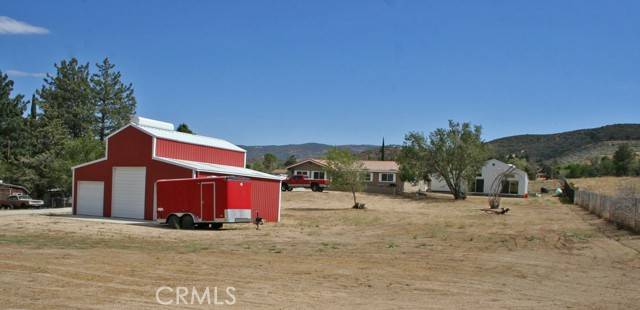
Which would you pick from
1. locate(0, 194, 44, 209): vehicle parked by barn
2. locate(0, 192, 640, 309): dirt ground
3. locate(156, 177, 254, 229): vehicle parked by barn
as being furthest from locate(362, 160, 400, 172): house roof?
locate(0, 192, 640, 309): dirt ground

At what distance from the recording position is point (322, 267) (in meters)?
15.4

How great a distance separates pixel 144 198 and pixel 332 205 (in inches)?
893

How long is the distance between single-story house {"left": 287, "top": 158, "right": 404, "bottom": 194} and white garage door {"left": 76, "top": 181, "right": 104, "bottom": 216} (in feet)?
122

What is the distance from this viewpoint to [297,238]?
80.8 feet

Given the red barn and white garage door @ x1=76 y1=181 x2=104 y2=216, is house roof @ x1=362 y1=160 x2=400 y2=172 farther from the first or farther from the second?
white garage door @ x1=76 y1=181 x2=104 y2=216

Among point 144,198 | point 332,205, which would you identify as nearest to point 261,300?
point 144,198

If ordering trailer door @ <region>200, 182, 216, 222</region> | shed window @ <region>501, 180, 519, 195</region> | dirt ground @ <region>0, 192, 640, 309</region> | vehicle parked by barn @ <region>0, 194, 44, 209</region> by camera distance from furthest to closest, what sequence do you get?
shed window @ <region>501, 180, 519, 195</region> < vehicle parked by barn @ <region>0, 194, 44, 209</region> < trailer door @ <region>200, 182, 216, 222</region> < dirt ground @ <region>0, 192, 640, 309</region>

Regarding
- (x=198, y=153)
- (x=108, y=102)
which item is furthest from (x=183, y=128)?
(x=198, y=153)

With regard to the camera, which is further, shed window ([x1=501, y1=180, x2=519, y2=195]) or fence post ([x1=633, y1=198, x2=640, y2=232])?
shed window ([x1=501, y1=180, x2=519, y2=195])

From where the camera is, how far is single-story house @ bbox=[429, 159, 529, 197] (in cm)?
7556

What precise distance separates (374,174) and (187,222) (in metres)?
49.5

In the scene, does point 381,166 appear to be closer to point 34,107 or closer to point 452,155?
point 452,155

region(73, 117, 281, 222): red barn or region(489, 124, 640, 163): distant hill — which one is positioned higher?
region(489, 124, 640, 163): distant hill

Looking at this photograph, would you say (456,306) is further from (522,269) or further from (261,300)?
(522,269)
